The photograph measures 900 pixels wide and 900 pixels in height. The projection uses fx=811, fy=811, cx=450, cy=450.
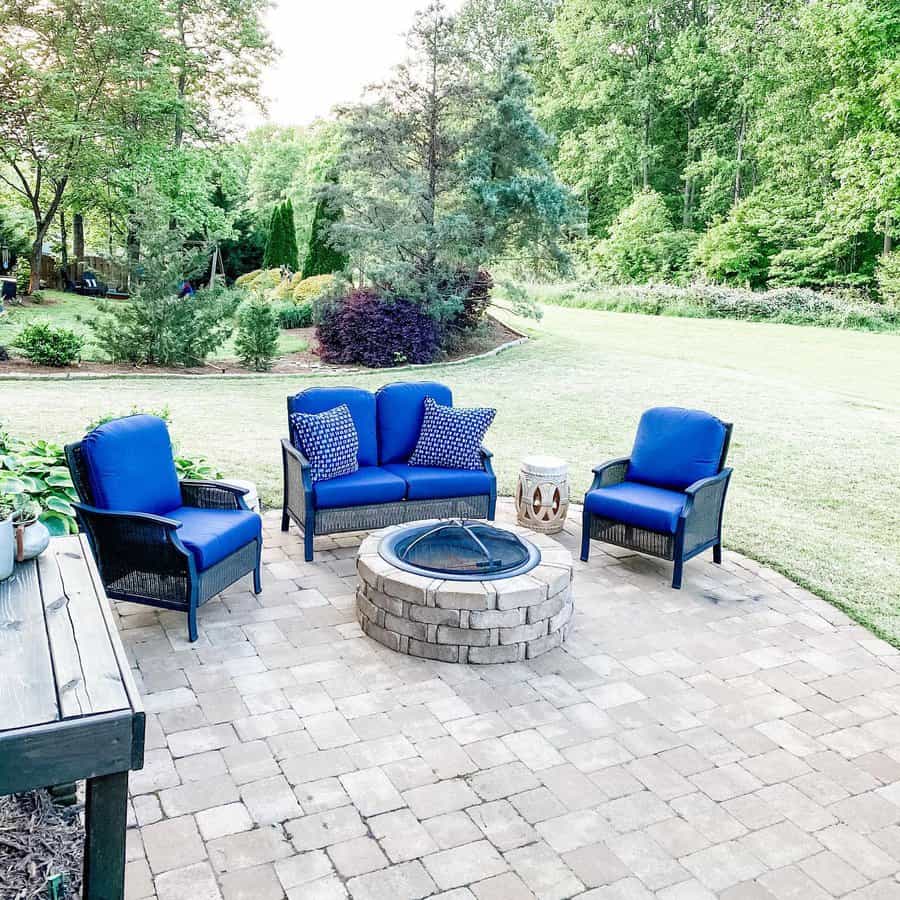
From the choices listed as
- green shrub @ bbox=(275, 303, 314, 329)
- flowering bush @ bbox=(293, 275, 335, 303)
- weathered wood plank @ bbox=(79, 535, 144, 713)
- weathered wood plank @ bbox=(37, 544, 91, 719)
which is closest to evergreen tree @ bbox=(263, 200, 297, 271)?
flowering bush @ bbox=(293, 275, 335, 303)

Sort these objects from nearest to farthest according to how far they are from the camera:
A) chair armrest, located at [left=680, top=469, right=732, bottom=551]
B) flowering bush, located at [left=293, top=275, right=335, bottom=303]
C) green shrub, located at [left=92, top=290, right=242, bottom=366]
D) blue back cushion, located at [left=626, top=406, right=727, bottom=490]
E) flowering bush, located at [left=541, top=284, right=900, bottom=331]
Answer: chair armrest, located at [left=680, top=469, right=732, bottom=551], blue back cushion, located at [left=626, top=406, right=727, bottom=490], green shrub, located at [left=92, top=290, right=242, bottom=366], flowering bush, located at [left=293, top=275, right=335, bottom=303], flowering bush, located at [left=541, top=284, right=900, bottom=331]

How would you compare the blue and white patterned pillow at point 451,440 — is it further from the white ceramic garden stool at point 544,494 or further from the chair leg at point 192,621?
the chair leg at point 192,621

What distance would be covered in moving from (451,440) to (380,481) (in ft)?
2.17

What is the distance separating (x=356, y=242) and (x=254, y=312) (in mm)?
2449

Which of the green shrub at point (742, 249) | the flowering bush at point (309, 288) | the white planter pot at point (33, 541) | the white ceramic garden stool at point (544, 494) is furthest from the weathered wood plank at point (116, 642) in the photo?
the green shrub at point (742, 249)

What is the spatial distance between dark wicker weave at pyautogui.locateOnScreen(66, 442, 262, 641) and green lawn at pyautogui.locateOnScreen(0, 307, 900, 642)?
7.79 feet

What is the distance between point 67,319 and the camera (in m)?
17.1

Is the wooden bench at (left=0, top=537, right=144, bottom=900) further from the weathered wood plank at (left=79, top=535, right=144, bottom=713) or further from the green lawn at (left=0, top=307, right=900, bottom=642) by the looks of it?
Result: the green lawn at (left=0, top=307, right=900, bottom=642)

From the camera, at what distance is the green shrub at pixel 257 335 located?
1333 centimetres

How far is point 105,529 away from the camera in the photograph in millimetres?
4113

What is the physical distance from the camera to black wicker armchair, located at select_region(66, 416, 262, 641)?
13.3ft

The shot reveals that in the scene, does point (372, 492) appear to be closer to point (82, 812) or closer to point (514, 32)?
point (82, 812)

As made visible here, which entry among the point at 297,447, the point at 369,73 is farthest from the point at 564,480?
the point at 369,73

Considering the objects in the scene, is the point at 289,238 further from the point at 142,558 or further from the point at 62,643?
the point at 62,643
